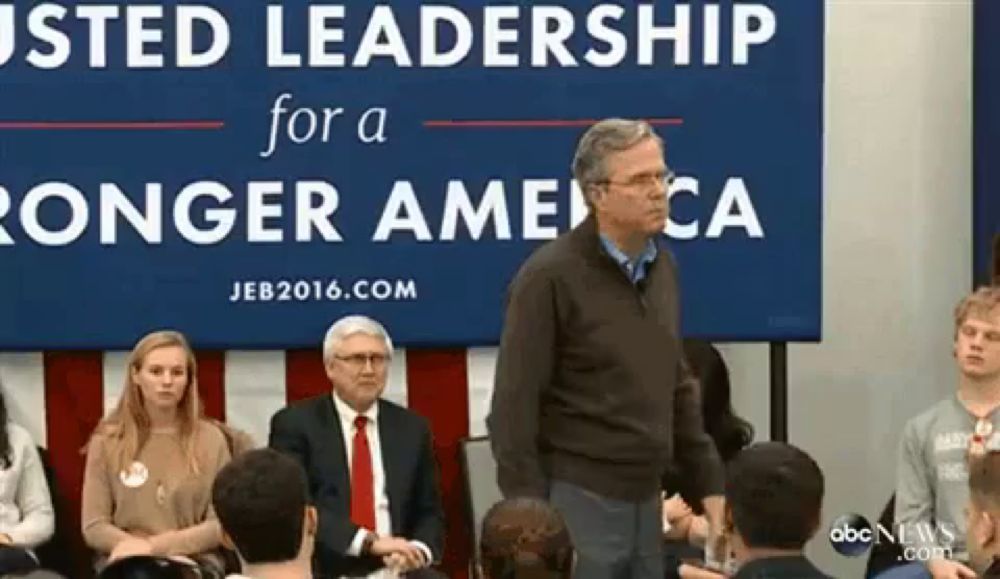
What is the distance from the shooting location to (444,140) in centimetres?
536

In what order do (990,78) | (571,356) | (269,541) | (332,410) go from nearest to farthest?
(269,541) → (571,356) → (332,410) → (990,78)

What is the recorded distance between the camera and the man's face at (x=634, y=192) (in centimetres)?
390

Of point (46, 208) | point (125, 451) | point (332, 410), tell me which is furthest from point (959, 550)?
point (46, 208)

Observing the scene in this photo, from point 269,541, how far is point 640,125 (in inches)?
55.5

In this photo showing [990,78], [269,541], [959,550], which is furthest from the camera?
[990,78]

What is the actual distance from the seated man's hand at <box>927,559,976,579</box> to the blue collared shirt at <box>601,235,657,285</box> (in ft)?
2.88

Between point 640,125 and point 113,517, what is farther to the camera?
point 113,517

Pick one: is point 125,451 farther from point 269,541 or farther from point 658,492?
point 269,541

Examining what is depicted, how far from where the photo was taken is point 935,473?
511cm

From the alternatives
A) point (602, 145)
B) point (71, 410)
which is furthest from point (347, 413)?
point (602, 145)

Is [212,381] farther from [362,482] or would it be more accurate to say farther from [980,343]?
[980,343]

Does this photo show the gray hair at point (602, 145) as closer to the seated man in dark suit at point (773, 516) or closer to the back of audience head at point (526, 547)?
the seated man in dark suit at point (773, 516)

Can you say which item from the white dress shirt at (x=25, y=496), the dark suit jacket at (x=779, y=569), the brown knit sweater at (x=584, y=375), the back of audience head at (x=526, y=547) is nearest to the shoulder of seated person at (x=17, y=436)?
the white dress shirt at (x=25, y=496)

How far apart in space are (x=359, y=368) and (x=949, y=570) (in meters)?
1.61
